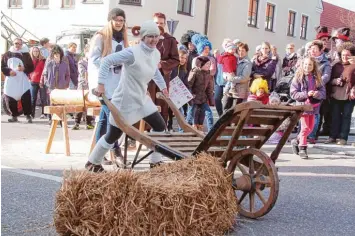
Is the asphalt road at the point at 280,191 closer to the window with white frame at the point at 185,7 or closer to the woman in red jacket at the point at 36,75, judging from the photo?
the woman in red jacket at the point at 36,75

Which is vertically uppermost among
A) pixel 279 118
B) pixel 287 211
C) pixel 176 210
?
pixel 279 118

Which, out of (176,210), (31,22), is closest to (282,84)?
(176,210)

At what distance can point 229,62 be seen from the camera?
12367mm

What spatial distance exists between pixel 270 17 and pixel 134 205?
3406 centimetres

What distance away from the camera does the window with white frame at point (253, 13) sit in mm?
34938

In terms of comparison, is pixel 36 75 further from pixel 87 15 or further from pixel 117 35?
pixel 87 15

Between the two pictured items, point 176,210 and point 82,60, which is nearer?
point 176,210

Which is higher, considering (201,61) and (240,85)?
(201,61)

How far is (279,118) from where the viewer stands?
5.70 metres

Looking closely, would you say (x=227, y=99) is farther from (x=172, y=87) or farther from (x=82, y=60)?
(x=82, y=60)

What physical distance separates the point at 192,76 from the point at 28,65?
4.45 meters

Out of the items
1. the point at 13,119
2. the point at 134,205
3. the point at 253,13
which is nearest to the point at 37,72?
the point at 13,119

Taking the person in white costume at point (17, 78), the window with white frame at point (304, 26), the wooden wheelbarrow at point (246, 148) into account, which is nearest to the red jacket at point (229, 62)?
the person in white costume at point (17, 78)

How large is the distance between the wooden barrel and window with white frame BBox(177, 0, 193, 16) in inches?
813
